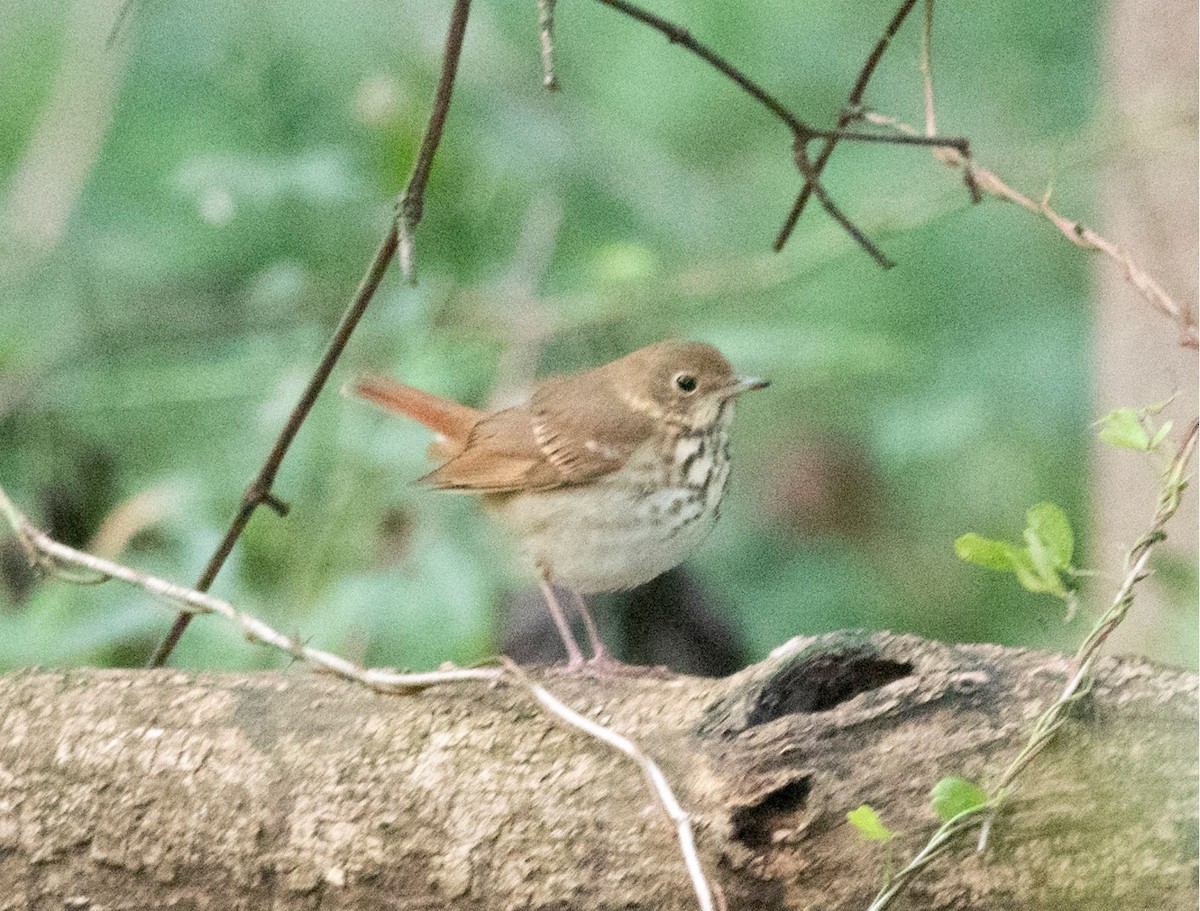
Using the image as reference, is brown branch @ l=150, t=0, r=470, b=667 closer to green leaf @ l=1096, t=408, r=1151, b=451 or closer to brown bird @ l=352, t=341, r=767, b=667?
brown bird @ l=352, t=341, r=767, b=667

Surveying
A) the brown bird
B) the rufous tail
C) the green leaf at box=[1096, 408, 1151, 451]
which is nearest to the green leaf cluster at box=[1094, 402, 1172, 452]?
the green leaf at box=[1096, 408, 1151, 451]

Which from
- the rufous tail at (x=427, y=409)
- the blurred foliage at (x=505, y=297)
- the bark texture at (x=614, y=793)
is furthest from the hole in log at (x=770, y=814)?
the blurred foliage at (x=505, y=297)

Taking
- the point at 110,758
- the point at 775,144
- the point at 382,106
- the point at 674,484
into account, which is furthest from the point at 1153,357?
the point at 110,758

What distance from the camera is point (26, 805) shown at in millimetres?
1019

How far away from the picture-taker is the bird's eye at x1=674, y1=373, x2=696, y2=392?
4.75 ft

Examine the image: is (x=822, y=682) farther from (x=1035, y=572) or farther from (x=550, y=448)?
(x=550, y=448)

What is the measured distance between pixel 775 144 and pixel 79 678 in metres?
1.49

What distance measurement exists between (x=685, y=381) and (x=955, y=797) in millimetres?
667

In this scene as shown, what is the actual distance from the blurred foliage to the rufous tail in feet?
1.19

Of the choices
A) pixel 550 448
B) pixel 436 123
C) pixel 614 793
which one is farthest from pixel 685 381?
pixel 614 793

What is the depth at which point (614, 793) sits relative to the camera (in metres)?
0.98

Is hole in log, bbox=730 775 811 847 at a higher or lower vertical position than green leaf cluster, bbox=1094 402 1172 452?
lower

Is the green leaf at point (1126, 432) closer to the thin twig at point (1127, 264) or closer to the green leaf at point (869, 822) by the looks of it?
the thin twig at point (1127, 264)

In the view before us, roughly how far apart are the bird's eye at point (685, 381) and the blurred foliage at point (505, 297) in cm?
44
